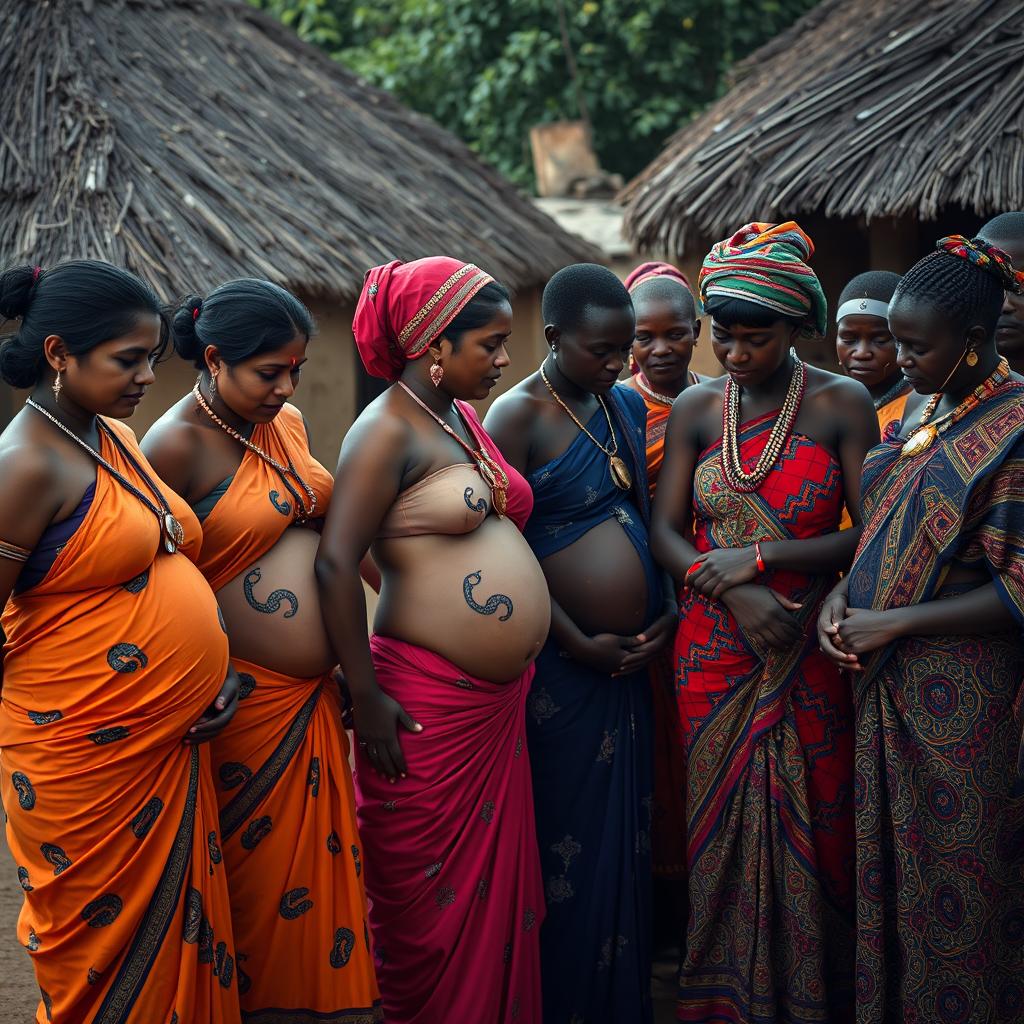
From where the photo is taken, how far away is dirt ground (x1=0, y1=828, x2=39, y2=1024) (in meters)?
4.16

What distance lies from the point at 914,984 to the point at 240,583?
205 cm

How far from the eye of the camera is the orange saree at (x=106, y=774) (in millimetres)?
3023

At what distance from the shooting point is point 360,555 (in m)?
3.37

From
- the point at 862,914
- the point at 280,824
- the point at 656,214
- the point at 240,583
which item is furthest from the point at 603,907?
the point at 656,214

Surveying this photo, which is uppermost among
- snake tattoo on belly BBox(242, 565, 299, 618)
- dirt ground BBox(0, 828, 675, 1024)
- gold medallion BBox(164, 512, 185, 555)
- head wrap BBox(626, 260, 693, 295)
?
head wrap BBox(626, 260, 693, 295)

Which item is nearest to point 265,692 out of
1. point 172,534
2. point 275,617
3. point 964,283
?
point 275,617

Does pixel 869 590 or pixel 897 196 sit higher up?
pixel 897 196

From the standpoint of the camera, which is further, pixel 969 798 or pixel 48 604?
pixel 969 798

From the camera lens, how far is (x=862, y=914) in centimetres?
342

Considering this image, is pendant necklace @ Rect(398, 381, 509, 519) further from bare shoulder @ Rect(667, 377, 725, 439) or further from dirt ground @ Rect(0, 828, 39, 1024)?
dirt ground @ Rect(0, 828, 39, 1024)

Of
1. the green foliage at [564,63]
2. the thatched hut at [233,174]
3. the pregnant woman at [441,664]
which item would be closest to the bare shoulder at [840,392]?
the pregnant woman at [441,664]

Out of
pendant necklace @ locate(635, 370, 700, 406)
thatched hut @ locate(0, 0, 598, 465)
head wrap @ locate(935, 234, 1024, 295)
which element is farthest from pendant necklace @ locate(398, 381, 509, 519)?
thatched hut @ locate(0, 0, 598, 465)

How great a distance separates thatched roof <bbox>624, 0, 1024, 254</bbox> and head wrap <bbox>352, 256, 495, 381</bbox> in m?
4.54

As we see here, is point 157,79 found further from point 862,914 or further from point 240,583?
point 862,914
